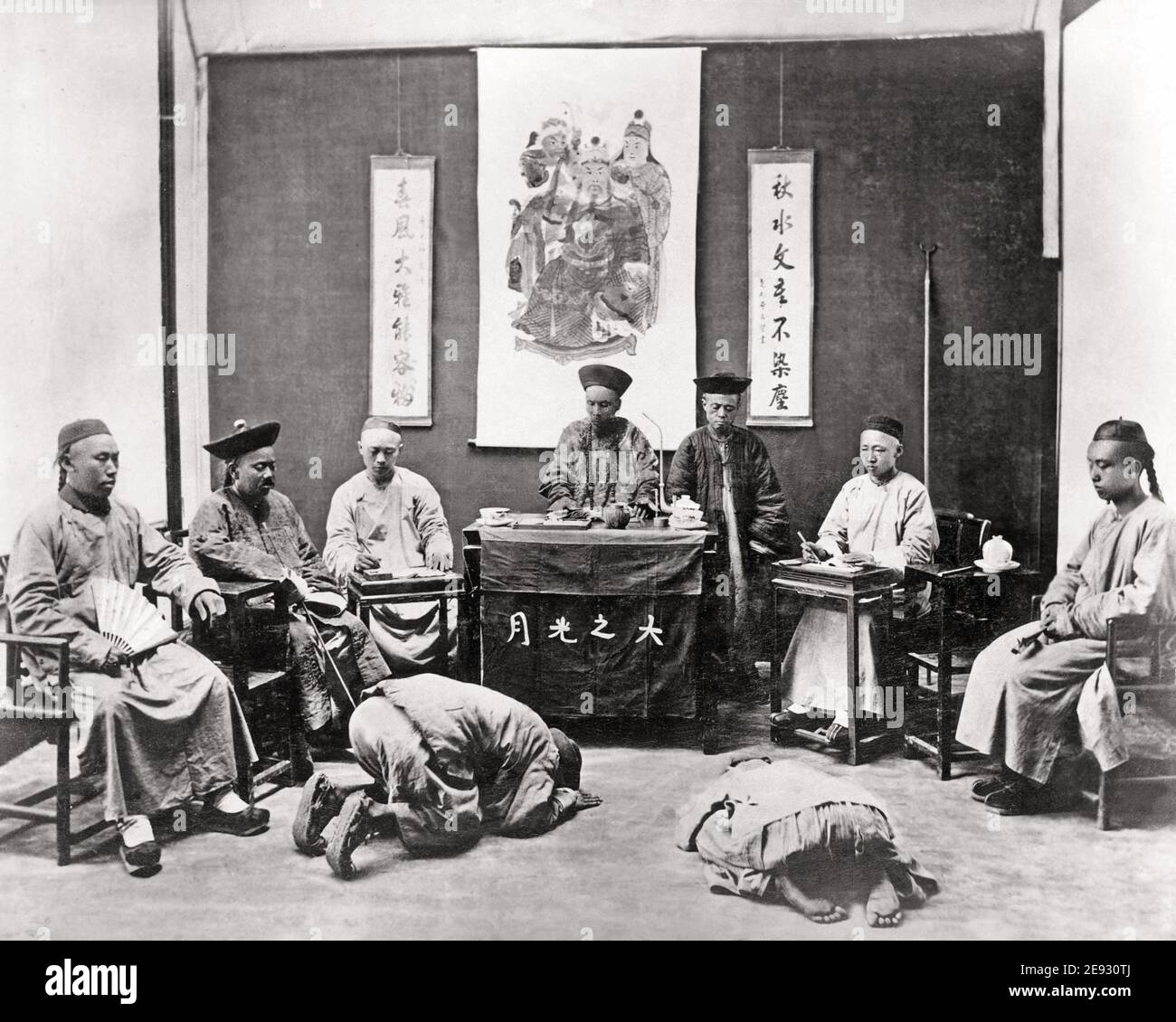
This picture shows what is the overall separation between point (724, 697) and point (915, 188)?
2.20 m

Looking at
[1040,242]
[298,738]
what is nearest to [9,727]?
[298,738]

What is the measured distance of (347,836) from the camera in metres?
3.05

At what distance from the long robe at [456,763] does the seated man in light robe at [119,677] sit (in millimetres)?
481

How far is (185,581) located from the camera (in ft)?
11.5

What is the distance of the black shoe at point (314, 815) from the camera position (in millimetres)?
3127

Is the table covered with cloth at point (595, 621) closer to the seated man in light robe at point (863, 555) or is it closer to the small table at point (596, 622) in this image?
the small table at point (596, 622)

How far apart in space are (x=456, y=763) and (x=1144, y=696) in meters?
2.30

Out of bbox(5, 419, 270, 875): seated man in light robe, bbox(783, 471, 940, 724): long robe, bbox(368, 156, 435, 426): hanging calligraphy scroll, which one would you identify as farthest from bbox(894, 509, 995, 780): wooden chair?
bbox(5, 419, 270, 875): seated man in light robe

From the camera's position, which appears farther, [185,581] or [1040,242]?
[1040,242]

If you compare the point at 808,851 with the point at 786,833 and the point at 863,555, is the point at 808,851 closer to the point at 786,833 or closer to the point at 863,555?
the point at 786,833

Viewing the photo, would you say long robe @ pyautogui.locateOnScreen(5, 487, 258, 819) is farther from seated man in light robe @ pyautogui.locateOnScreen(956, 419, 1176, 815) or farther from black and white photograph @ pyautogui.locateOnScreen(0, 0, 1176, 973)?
seated man in light robe @ pyautogui.locateOnScreen(956, 419, 1176, 815)

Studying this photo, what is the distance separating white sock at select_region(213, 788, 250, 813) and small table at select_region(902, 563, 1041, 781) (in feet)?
7.87

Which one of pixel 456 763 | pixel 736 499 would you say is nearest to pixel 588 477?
pixel 736 499
